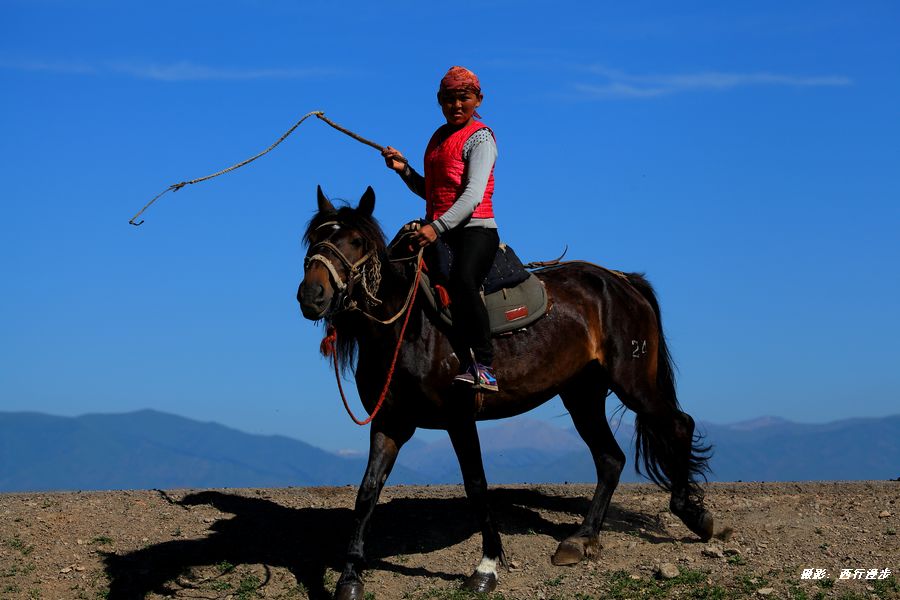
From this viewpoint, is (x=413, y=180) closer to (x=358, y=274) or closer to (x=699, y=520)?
(x=358, y=274)

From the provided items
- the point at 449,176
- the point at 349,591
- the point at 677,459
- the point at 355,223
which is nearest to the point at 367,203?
the point at 355,223

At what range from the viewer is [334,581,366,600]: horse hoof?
7.54 metres

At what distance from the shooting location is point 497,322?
816cm

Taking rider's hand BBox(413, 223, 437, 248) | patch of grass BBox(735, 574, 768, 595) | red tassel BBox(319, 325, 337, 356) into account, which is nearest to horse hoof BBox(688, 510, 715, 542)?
patch of grass BBox(735, 574, 768, 595)

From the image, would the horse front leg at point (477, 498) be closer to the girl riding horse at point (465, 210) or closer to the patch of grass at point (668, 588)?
the girl riding horse at point (465, 210)

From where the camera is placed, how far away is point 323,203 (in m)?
7.68

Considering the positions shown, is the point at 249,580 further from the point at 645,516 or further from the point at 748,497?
the point at 748,497

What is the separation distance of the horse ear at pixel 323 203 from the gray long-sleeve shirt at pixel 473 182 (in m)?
0.77

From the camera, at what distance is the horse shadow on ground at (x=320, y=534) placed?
8.52 meters

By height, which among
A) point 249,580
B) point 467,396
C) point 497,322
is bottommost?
point 249,580

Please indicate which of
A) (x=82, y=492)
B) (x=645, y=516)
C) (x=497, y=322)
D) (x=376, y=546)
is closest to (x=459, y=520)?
(x=376, y=546)

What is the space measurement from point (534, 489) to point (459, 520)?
1.53 metres

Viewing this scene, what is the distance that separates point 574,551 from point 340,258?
321 centimetres

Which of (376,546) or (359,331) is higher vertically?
(359,331)
